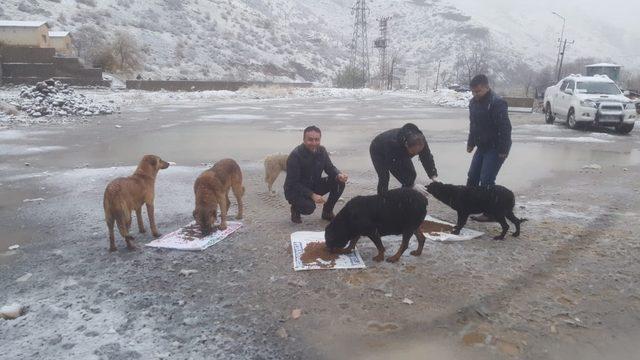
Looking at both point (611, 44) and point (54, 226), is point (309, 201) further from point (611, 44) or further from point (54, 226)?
point (611, 44)

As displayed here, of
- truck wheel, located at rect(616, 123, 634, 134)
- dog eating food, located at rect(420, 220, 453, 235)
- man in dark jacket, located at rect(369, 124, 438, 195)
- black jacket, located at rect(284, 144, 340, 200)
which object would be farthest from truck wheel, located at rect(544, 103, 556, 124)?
black jacket, located at rect(284, 144, 340, 200)

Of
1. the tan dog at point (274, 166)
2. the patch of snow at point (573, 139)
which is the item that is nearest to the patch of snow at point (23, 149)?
the tan dog at point (274, 166)

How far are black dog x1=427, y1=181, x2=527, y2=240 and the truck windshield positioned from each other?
14.8 m

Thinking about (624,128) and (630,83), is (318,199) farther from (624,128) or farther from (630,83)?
(630,83)

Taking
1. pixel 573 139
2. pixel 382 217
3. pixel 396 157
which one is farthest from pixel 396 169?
pixel 573 139

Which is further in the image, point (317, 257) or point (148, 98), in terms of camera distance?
point (148, 98)

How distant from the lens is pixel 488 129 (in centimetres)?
629

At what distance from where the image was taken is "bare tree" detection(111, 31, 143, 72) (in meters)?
43.6

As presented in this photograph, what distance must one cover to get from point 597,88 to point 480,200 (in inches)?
605

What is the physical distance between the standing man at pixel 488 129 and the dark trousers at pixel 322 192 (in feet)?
6.49

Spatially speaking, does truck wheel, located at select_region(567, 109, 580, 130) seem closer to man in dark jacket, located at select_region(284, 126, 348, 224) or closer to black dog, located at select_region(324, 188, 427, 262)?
man in dark jacket, located at select_region(284, 126, 348, 224)

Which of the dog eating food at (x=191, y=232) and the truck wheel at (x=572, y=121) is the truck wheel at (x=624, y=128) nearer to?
the truck wheel at (x=572, y=121)

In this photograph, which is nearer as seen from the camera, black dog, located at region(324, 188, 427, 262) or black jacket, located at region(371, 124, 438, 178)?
black dog, located at region(324, 188, 427, 262)

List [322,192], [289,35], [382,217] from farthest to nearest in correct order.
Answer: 1. [289,35]
2. [322,192]
3. [382,217]
